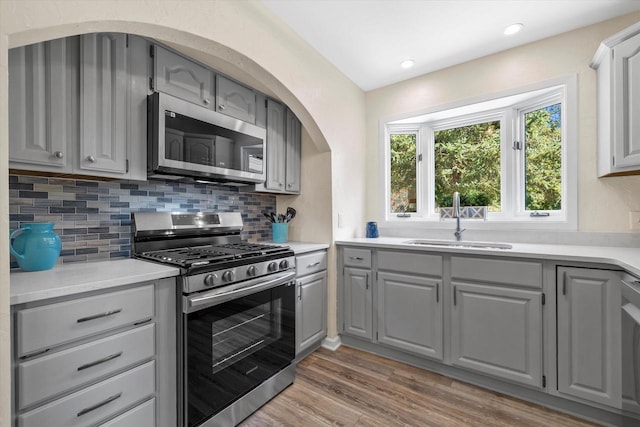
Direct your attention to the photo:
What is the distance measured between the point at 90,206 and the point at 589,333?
300cm

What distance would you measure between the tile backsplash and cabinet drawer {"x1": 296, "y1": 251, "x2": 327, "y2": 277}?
0.95m

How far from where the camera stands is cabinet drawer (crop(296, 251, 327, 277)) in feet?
7.37

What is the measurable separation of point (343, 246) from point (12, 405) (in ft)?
6.87

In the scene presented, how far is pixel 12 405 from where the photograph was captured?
0.96 meters

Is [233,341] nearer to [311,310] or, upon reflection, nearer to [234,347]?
[234,347]

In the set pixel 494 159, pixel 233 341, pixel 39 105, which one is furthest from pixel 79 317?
pixel 494 159

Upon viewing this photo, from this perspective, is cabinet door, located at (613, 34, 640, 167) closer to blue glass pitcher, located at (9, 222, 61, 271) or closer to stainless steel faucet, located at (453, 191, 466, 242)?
stainless steel faucet, located at (453, 191, 466, 242)

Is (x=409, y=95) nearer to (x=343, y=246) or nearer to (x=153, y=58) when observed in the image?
(x=343, y=246)

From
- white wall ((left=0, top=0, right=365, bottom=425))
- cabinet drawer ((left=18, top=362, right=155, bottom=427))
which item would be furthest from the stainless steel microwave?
cabinet drawer ((left=18, top=362, right=155, bottom=427))

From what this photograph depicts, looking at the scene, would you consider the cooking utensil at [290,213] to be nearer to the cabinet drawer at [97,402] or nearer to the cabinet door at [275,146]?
the cabinet door at [275,146]

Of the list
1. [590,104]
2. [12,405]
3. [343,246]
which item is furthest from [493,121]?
[12,405]

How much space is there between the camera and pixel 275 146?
8.40ft

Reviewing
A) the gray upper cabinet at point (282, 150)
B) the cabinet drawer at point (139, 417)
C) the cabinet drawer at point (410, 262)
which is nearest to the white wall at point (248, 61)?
the gray upper cabinet at point (282, 150)

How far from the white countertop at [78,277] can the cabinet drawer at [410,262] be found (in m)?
1.59
